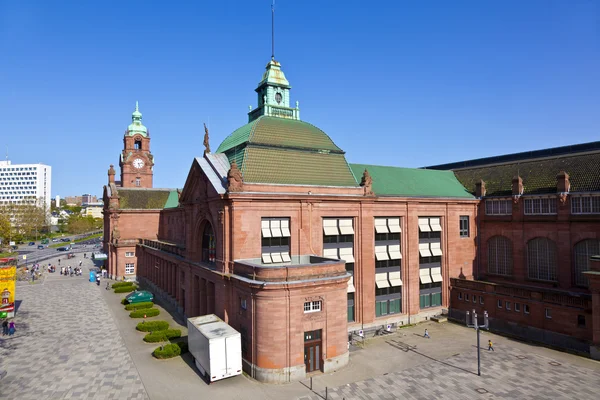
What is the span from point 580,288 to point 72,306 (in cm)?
6173

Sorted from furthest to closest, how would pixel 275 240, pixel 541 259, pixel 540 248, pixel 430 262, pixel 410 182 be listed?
pixel 410 182 → pixel 430 262 → pixel 540 248 → pixel 541 259 → pixel 275 240

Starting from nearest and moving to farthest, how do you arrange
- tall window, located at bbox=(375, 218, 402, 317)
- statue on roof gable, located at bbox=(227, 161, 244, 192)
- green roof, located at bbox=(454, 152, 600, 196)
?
1. statue on roof gable, located at bbox=(227, 161, 244, 192)
2. green roof, located at bbox=(454, 152, 600, 196)
3. tall window, located at bbox=(375, 218, 402, 317)

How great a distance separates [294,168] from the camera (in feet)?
124

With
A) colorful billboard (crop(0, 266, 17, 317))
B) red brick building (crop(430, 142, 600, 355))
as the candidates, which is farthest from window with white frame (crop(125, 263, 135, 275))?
red brick building (crop(430, 142, 600, 355))

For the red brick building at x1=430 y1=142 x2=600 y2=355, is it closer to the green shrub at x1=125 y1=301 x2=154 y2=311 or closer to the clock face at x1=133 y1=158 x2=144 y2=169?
the green shrub at x1=125 y1=301 x2=154 y2=311

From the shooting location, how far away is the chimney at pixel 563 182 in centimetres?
3834

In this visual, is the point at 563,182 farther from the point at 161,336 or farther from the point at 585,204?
the point at 161,336

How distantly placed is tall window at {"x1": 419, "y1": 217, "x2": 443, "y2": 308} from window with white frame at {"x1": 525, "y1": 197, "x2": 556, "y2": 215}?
31.8 ft

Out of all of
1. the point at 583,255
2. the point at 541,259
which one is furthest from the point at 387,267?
the point at 583,255

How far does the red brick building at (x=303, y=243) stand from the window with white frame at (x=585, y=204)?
11.0 meters

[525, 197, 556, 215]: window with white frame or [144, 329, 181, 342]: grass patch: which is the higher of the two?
[525, 197, 556, 215]: window with white frame

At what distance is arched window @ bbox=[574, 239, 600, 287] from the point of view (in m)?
36.1

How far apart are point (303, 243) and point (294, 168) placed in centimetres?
769

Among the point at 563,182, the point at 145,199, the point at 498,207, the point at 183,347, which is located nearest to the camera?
the point at 183,347
